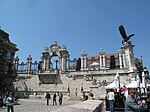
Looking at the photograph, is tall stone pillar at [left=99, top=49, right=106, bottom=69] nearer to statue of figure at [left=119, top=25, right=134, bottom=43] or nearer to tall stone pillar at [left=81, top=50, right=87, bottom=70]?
tall stone pillar at [left=81, top=50, right=87, bottom=70]

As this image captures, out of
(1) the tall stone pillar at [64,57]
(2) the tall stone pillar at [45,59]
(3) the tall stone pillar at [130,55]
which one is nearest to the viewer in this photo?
(3) the tall stone pillar at [130,55]

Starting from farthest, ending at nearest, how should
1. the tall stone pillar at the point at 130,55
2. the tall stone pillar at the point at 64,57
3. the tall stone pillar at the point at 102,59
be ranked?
1. the tall stone pillar at the point at 102,59
2. the tall stone pillar at the point at 64,57
3. the tall stone pillar at the point at 130,55

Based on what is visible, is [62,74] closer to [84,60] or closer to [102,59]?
[84,60]

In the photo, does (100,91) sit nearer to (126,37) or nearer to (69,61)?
(126,37)

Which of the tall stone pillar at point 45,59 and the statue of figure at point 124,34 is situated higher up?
the statue of figure at point 124,34

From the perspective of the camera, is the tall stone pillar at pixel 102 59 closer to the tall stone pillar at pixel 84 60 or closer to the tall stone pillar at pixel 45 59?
the tall stone pillar at pixel 84 60

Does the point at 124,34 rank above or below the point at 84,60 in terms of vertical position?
above

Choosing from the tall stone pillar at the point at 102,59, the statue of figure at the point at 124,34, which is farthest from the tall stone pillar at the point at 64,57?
the statue of figure at the point at 124,34

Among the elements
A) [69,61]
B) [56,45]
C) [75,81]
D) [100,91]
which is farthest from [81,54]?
[100,91]

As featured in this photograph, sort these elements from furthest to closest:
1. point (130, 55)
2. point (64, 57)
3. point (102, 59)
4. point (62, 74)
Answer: point (102, 59) → point (64, 57) → point (62, 74) → point (130, 55)

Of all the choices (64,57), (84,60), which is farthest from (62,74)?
(84,60)

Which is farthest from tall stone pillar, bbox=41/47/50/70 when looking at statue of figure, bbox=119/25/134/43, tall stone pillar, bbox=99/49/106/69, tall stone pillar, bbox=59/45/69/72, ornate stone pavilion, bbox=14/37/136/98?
statue of figure, bbox=119/25/134/43

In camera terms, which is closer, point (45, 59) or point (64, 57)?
point (64, 57)

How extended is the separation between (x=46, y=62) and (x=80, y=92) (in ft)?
50.2
